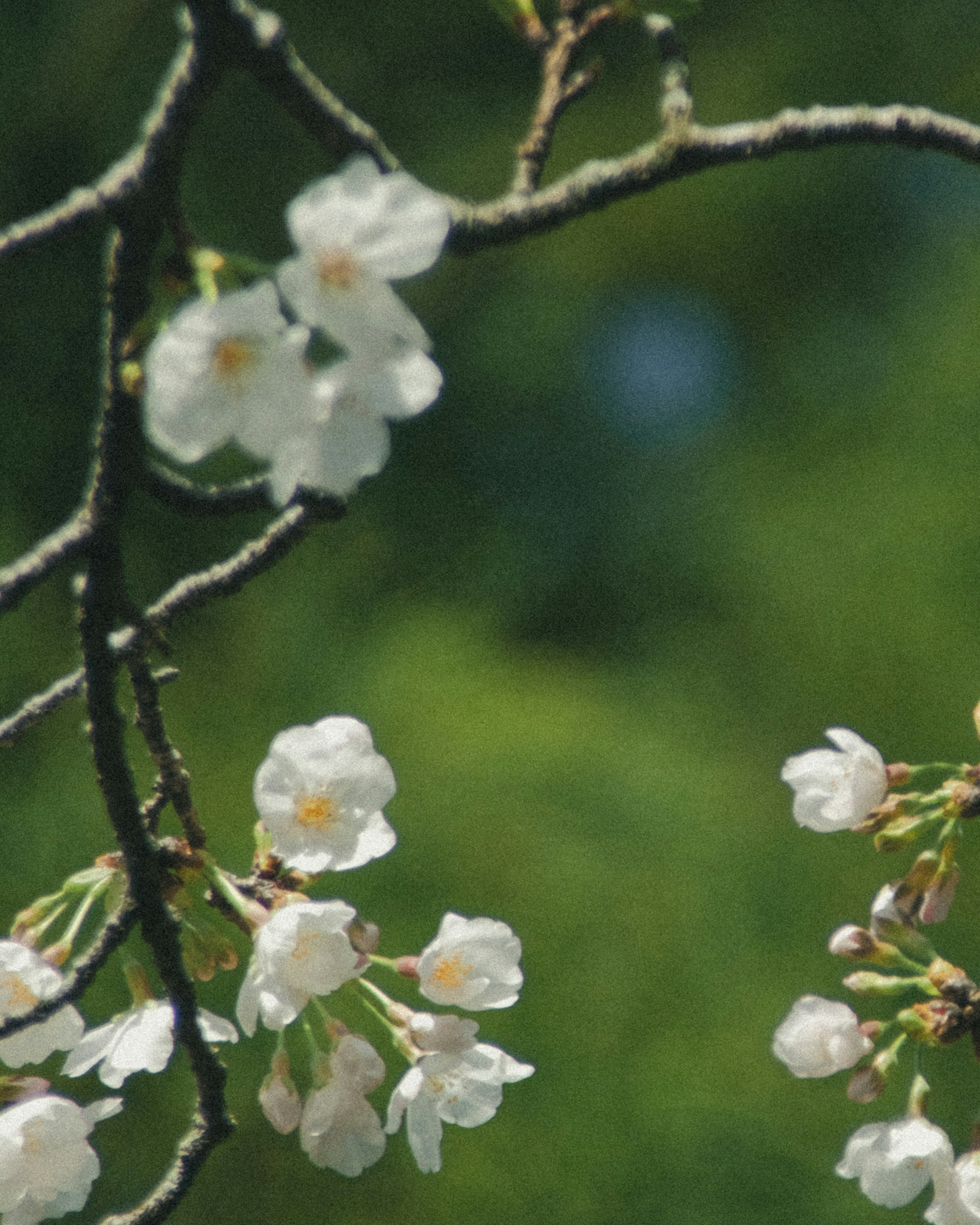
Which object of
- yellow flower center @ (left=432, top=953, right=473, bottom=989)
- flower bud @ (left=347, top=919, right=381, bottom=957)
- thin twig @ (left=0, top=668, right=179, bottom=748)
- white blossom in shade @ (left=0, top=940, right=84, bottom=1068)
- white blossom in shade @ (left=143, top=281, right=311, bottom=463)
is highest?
white blossom in shade @ (left=143, top=281, right=311, bottom=463)

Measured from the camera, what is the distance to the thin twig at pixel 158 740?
0.47 meters

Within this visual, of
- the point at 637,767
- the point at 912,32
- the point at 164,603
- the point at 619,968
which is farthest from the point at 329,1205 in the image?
the point at 912,32

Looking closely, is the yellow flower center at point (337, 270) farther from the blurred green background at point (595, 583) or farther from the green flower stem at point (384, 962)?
the blurred green background at point (595, 583)

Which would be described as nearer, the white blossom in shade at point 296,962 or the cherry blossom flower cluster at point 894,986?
the white blossom in shade at point 296,962

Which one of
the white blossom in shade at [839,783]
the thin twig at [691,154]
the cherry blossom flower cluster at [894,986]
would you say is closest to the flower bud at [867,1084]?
the cherry blossom flower cluster at [894,986]

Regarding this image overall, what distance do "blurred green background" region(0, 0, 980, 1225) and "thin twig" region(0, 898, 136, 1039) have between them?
1381 millimetres

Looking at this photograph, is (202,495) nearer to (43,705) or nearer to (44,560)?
(44,560)

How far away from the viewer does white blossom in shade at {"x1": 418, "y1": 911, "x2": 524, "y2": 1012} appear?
1.94 feet

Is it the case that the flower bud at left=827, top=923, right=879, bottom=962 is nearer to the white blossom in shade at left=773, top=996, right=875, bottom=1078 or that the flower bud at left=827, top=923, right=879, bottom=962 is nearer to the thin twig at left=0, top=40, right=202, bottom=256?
the white blossom in shade at left=773, top=996, right=875, bottom=1078

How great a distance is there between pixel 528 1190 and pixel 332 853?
1.55m

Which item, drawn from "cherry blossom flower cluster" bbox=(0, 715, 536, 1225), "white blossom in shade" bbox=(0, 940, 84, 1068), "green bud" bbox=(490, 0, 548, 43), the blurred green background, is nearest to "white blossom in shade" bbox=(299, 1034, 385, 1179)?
"cherry blossom flower cluster" bbox=(0, 715, 536, 1225)

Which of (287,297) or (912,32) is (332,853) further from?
(912,32)

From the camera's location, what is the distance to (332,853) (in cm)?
57

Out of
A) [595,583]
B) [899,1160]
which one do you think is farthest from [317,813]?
[595,583]
